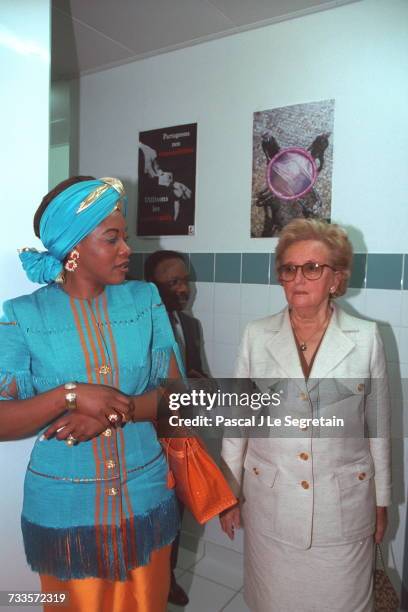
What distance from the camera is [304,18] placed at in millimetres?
2283

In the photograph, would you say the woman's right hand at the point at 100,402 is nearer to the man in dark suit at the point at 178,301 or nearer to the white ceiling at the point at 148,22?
the man in dark suit at the point at 178,301

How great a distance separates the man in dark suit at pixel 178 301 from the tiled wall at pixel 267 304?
0.24m

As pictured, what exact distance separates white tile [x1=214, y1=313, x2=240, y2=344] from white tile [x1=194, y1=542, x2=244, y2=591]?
47.0 inches

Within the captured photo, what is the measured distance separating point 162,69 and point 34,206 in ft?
5.96

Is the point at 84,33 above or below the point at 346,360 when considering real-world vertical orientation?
above

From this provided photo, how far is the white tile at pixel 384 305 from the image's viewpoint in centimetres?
213

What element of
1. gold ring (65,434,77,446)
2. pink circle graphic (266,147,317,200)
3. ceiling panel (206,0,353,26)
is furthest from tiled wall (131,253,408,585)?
gold ring (65,434,77,446)

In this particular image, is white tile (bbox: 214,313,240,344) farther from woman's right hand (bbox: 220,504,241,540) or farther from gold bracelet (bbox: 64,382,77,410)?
gold bracelet (bbox: 64,382,77,410)

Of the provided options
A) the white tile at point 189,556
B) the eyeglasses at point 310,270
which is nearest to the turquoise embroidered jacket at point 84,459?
the eyeglasses at point 310,270

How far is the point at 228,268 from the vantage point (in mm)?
2574

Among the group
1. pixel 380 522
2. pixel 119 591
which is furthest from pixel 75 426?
pixel 380 522

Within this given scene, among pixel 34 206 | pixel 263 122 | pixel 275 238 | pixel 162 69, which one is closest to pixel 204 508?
pixel 34 206

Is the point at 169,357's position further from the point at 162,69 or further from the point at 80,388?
the point at 162,69

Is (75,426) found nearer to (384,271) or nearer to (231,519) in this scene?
(231,519)
